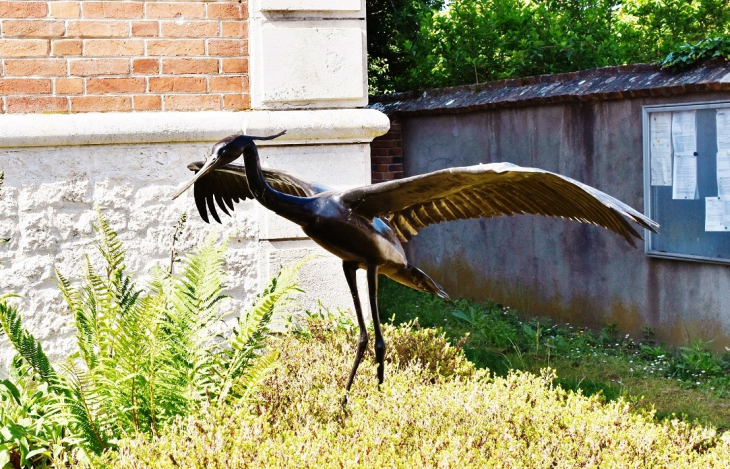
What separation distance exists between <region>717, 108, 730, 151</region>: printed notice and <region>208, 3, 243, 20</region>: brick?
3382mm

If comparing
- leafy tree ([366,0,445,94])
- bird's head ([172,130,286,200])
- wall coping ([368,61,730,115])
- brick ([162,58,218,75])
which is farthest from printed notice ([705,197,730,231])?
leafy tree ([366,0,445,94])

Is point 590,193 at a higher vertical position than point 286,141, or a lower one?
lower

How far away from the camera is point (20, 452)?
12.5ft

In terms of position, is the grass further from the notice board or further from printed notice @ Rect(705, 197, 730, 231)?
printed notice @ Rect(705, 197, 730, 231)

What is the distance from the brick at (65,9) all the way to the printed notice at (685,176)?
172 inches

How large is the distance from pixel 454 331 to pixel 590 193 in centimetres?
454

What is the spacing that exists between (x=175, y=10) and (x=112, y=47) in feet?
1.46

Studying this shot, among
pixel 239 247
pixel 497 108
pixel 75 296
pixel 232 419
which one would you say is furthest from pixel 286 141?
pixel 497 108

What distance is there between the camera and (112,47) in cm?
522

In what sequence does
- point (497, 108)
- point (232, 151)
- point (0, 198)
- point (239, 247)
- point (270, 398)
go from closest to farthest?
1. point (232, 151)
2. point (270, 398)
3. point (0, 198)
4. point (239, 247)
5. point (497, 108)

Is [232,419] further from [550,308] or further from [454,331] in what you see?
[550,308]

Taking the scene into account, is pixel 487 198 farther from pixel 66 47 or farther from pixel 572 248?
pixel 572 248

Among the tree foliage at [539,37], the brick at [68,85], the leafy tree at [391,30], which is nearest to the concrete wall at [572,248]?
the tree foliage at [539,37]

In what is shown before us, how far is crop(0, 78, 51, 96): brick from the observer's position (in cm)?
510
